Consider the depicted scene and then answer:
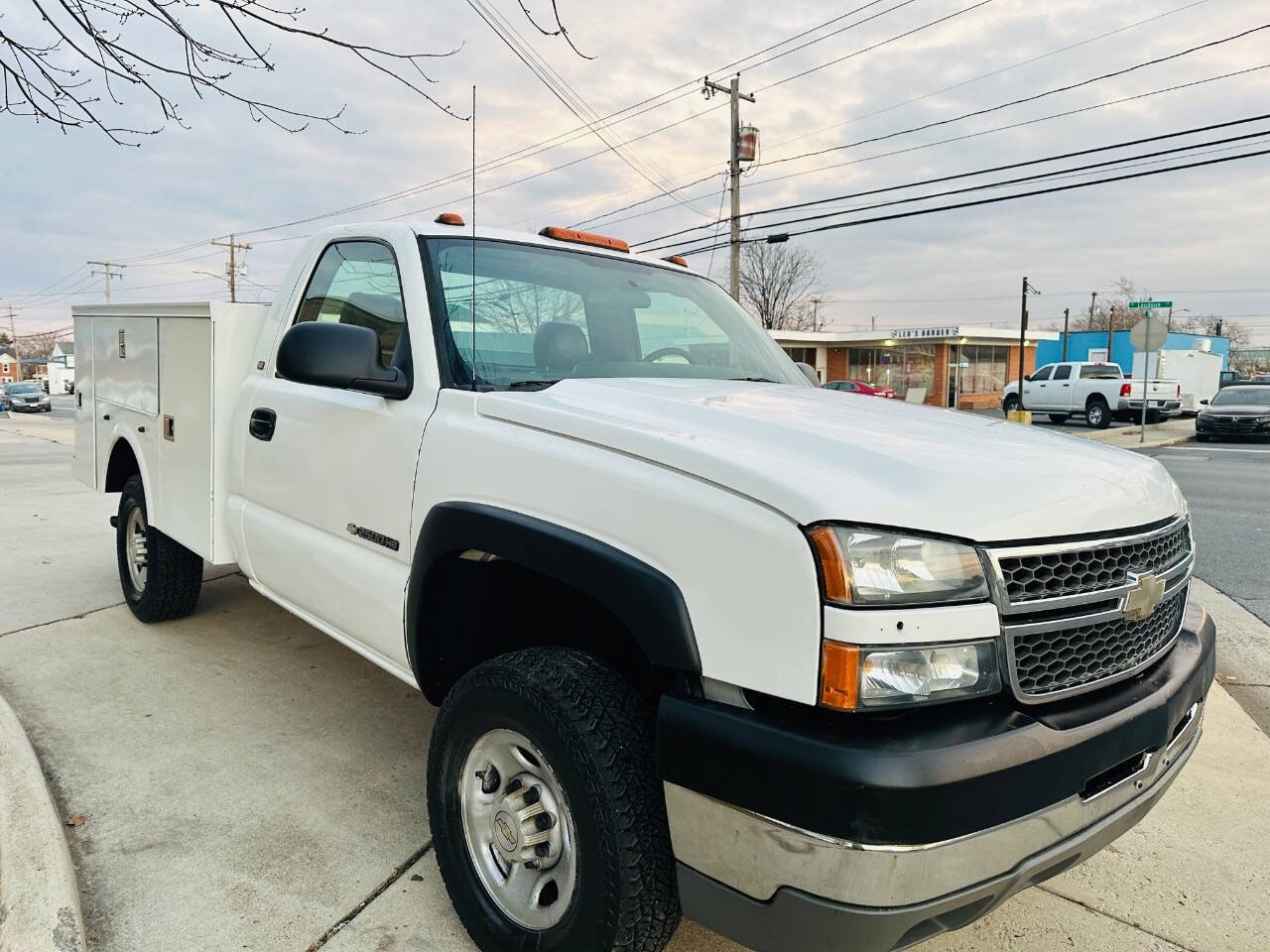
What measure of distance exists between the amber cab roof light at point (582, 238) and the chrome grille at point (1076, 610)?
226cm

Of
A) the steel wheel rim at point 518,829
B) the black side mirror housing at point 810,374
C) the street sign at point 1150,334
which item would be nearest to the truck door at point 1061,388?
the street sign at point 1150,334

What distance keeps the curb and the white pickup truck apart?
0.95 meters

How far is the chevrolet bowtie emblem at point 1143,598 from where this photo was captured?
6.11 ft

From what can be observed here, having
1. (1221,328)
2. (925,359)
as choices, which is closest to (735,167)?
(925,359)

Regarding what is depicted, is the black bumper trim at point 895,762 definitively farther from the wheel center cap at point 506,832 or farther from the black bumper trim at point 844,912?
the wheel center cap at point 506,832

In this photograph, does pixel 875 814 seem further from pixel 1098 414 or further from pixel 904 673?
pixel 1098 414

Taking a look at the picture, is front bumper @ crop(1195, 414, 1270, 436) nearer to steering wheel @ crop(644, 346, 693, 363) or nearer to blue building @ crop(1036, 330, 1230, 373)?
steering wheel @ crop(644, 346, 693, 363)

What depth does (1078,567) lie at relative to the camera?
1801mm

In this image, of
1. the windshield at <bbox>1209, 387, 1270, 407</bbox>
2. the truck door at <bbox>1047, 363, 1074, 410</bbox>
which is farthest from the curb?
the truck door at <bbox>1047, 363, 1074, 410</bbox>

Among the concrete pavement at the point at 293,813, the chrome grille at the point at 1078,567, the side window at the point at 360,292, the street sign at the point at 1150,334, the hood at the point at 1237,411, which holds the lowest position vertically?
the concrete pavement at the point at 293,813

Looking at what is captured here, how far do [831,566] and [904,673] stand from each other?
236mm

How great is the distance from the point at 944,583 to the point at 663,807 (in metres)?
0.74

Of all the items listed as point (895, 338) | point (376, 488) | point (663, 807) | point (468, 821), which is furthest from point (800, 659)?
point (895, 338)

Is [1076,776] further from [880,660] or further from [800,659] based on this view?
[800,659]
